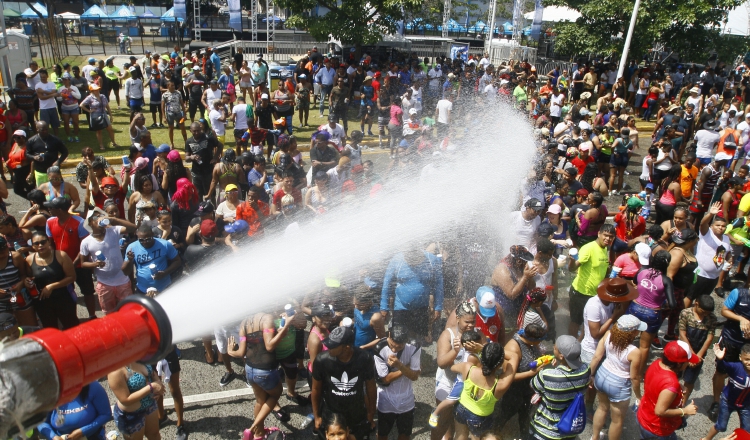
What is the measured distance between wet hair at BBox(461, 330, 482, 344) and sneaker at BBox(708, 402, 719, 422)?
3058 millimetres

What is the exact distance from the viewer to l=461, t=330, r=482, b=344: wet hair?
4.46 metres

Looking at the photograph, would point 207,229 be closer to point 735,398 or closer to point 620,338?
point 620,338

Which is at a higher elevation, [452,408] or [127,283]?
[127,283]

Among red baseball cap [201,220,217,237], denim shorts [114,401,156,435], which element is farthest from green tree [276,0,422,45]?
denim shorts [114,401,156,435]

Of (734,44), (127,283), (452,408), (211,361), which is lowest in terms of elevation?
(211,361)

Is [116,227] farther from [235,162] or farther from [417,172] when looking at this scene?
[417,172]

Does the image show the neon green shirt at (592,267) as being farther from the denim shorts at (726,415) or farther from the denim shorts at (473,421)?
the denim shorts at (473,421)

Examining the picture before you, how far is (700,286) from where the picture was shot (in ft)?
Answer: 22.7

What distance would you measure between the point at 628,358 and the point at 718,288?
14.7 feet

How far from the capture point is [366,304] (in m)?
5.35

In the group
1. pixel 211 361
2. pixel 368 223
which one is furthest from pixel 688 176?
pixel 211 361

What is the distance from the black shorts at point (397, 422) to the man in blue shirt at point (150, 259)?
8.91ft

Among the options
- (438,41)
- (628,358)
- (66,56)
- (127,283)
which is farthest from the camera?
(438,41)

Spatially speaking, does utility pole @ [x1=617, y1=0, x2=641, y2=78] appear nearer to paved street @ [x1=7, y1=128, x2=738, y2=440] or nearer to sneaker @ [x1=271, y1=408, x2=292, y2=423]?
paved street @ [x1=7, y1=128, x2=738, y2=440]
